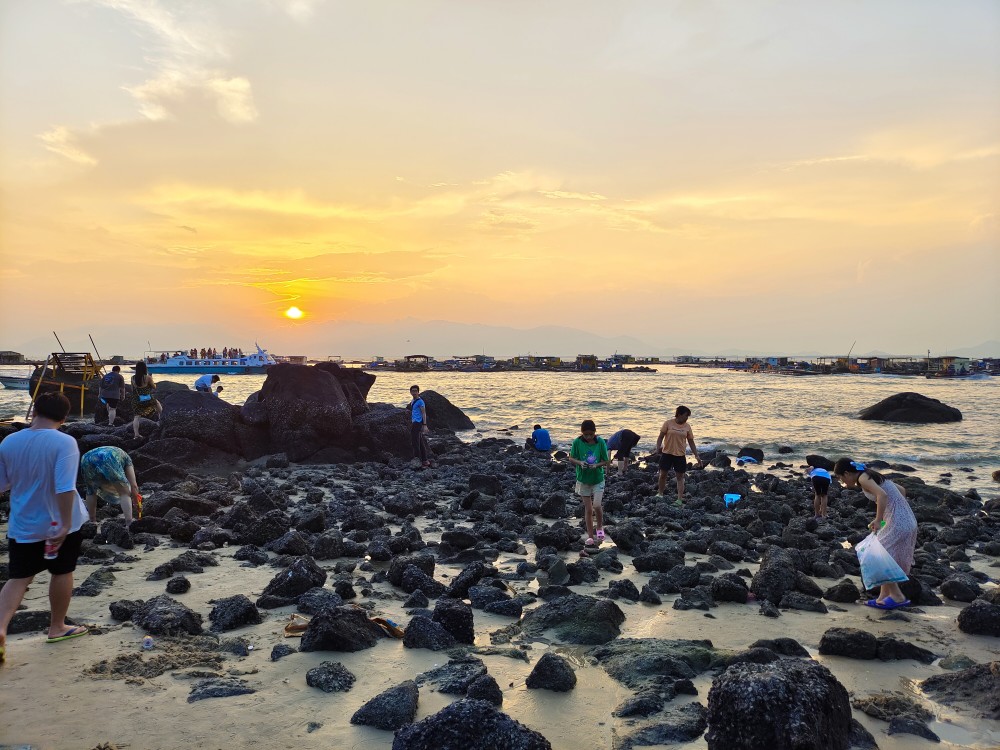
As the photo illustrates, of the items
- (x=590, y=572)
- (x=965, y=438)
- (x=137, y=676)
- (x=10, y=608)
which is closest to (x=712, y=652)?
(x=590, y=572)

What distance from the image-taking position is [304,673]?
5680mm

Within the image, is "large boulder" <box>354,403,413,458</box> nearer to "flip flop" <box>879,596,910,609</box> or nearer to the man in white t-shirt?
the man in white t-shirt

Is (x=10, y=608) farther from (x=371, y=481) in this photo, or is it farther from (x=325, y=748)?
(x=371, y=481)

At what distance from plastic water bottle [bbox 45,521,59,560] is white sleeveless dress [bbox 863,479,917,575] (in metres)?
9.04

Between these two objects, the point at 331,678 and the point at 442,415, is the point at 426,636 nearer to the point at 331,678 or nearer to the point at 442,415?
the point at 331,678

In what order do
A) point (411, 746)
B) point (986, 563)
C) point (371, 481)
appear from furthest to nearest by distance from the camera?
A: point (371, 481)
point (986, 563)
point (411, 746)

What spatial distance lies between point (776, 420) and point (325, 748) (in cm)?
3929

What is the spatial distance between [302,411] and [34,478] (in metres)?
15.4

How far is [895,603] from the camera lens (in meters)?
7.98

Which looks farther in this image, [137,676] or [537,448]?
[537,448]

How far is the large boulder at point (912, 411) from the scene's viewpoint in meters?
38.0

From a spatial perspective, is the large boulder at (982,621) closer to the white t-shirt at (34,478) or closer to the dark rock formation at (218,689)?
the dark rock formation at (218,689)

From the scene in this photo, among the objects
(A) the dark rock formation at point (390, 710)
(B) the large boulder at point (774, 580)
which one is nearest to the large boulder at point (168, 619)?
(A) the dark rock formation at point (390, 710)

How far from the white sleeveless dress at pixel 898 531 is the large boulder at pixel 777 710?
15.6ft
